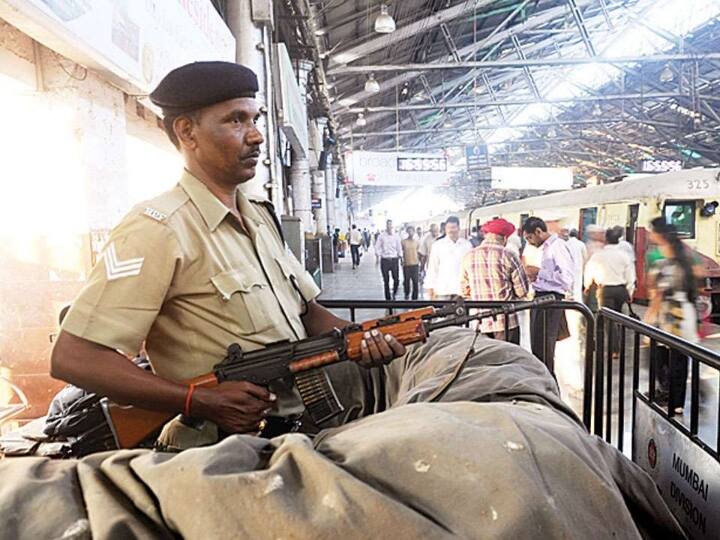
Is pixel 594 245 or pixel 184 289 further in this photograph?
pixel 594 245

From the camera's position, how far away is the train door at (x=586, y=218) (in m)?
12.9

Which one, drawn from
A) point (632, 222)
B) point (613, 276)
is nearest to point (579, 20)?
point (632, 222)

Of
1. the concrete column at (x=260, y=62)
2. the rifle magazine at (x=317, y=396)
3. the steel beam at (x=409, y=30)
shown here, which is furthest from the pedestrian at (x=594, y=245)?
the steel beam at (x=409, y=30)

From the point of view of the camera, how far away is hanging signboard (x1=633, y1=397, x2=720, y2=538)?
185 cm

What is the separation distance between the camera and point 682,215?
10.6m

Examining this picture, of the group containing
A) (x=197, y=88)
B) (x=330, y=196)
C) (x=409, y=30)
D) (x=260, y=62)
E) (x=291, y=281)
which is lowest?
(x=291, y=281)

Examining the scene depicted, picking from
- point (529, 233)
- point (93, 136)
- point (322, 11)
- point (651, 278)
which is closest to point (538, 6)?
point (322, 11)

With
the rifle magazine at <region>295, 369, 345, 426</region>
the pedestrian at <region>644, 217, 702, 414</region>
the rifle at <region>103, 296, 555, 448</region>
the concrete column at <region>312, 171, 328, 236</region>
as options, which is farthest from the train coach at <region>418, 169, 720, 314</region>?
the concrete column at <region>312, 171, 328, 236</region>

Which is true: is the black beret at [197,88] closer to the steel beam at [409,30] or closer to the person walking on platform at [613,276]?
the person walking on platform at [613,276]

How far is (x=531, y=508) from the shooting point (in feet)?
3.16

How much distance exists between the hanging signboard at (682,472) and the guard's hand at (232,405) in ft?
4.97

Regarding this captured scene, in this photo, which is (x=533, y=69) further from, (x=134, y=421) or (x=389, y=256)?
(x=134, y=421)

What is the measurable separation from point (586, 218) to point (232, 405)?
13088 mm

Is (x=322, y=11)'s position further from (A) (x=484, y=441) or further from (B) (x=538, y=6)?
(A) (x=484, y=441)
